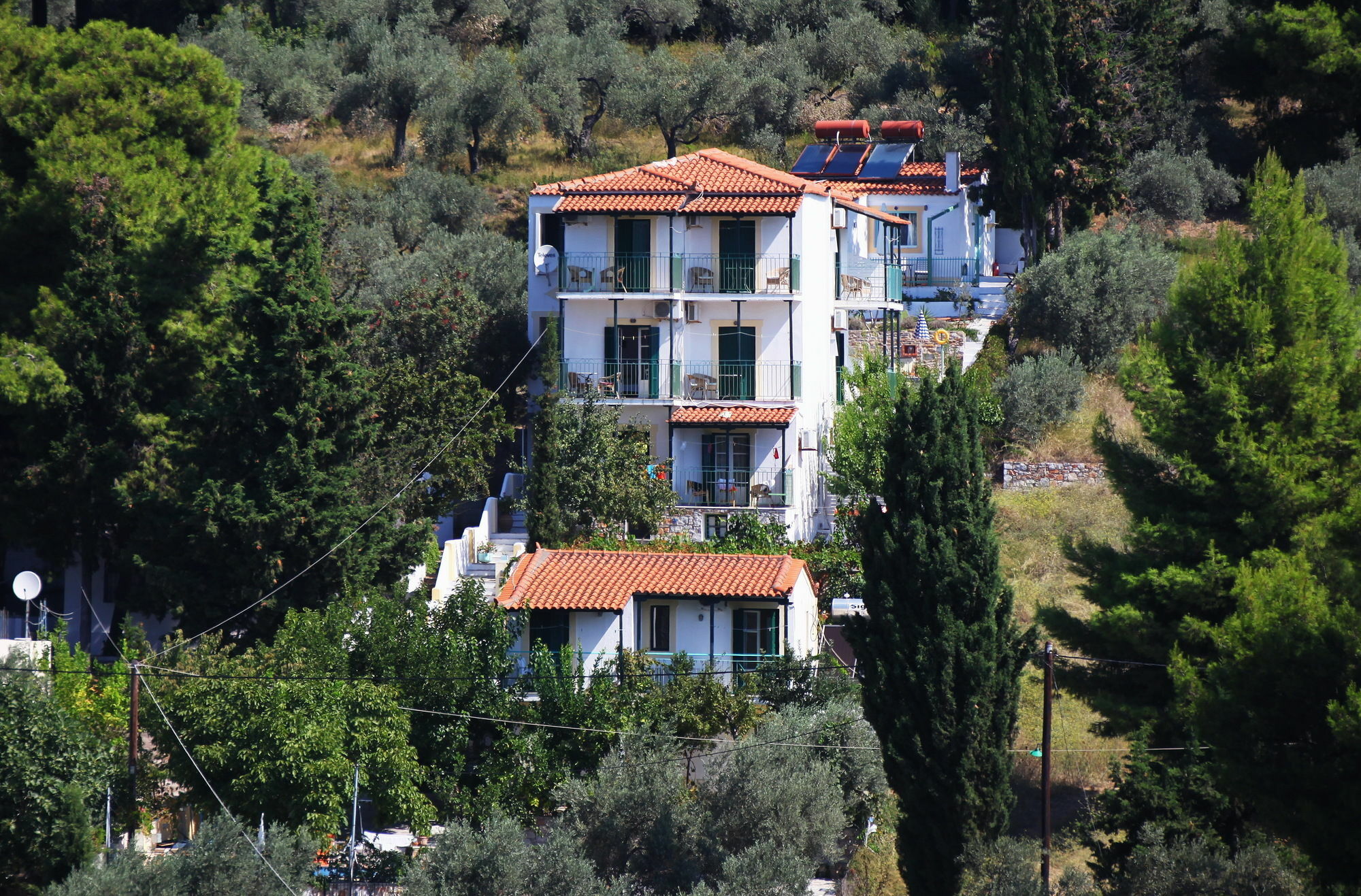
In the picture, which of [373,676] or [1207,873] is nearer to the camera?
[1207,873]

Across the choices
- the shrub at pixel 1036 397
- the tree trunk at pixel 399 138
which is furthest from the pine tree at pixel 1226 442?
the tree trunk at pixel 399 138

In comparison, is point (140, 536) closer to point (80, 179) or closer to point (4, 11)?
point (80, 179)

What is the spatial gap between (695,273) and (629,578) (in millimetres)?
10306

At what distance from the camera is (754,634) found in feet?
101

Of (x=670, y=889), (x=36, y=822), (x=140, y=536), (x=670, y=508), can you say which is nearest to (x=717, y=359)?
(x=670, y=508)

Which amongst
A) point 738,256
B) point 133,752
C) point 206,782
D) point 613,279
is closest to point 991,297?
point 738,256

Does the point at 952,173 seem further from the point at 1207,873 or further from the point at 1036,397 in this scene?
the point at 1207,873

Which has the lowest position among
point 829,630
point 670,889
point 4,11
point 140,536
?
point 670,889

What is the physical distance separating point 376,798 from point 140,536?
32.7 feet

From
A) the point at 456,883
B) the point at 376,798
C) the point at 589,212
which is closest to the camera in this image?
the point at 456,883

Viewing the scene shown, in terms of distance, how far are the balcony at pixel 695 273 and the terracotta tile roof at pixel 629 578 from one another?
8.96 meters

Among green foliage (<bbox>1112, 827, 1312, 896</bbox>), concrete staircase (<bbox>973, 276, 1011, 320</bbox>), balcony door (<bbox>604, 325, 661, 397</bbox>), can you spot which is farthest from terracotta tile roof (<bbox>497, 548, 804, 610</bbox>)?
concrete staircase (<bbox>973, 276, 1011, 320</bbox>)

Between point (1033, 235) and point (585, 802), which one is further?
point (1033, 235)

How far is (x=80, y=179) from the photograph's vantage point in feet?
116
